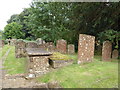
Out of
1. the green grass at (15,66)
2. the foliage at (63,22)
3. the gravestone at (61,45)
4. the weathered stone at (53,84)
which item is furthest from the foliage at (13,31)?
the weathered stone at (53,84)

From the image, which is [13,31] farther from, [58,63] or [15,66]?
[58,63]

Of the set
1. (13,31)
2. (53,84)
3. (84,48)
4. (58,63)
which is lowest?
(53,84)

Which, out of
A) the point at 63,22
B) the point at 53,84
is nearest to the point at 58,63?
the point at 53,84

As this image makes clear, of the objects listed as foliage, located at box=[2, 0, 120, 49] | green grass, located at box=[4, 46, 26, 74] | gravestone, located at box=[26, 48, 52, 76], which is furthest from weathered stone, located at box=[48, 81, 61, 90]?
foliage, located at box=[2, 0, 120, 49]

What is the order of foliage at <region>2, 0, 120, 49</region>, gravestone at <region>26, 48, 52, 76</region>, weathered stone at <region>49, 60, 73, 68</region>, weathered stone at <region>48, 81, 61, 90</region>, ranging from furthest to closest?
foliage at <region>2, 0, 120, 49</region> → weathered stone at <region>49, 60, 73, 68</region> → gravestone at <region>26, 48, 52, 76</region> → weathered stone at <region>48, 81, 61, 90</region>

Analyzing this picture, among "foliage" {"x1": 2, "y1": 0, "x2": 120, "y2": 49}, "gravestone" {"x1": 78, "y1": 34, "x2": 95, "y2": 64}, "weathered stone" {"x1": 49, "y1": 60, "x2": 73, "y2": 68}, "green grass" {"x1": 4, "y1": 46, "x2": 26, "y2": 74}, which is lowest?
"green grass" {"x1": 4, "y1": 46, "x2": 26, "y2": 74}

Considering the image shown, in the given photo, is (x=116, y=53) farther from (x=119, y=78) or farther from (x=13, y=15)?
(x=13, y=15)

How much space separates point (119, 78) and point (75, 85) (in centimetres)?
168

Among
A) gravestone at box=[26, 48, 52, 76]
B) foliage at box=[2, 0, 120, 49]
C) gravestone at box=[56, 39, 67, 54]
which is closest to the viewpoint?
gravestone at box=[26, 48, 52, 76]

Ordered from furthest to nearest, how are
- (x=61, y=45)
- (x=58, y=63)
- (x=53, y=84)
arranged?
(x=61, y=45), (x=58, y=63), (x=53, y=84)

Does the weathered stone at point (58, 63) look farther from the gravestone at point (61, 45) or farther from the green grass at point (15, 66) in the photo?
the gravestone at point (61, 45)

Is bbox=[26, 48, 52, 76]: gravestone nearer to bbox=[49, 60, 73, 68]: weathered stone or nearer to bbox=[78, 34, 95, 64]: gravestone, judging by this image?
bbox=[49, 60, 73, 68]: weathered stone

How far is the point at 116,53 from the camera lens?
25.5ft

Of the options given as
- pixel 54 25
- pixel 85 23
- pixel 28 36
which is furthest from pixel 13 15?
pixel 85 23
